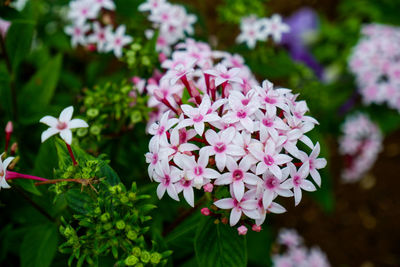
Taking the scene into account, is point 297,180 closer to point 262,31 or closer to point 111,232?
point 111,232

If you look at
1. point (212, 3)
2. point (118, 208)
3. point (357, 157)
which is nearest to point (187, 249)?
point (118, 208)

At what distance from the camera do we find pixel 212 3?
443 centimetres

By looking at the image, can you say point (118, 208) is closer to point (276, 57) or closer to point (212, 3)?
point (276, 57)

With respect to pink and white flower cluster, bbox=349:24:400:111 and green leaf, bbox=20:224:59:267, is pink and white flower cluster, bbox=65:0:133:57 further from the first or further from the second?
pink and white flower cluster, bbox=349:24:400:111

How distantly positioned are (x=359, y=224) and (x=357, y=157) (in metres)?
1.04

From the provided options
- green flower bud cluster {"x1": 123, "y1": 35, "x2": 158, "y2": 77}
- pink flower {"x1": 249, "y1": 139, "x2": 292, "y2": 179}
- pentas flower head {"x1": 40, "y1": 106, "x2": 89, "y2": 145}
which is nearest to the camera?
pink flower {"x1": 249, "y1": 139, "x2": 292, "y2": 179}

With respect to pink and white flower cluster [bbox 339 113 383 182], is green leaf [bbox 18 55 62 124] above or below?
above

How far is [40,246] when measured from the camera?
1.42 metres

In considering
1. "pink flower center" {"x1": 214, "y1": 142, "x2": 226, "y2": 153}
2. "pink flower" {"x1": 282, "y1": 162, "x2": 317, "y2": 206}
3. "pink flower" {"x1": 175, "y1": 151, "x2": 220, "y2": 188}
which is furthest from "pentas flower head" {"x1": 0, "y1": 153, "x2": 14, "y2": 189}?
"pink flower" {"x1": 282, "y1": 162, "x2": 317, "y2": 206}

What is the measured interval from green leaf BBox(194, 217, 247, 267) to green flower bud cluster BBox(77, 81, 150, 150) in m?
0.52

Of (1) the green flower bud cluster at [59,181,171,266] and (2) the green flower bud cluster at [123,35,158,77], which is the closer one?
(1) the green flower bud cluster at [59,181,171,266]

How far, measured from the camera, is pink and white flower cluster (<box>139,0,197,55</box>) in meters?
1.70

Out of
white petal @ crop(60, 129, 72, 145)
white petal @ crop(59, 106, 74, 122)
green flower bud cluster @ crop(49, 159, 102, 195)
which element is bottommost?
green flower bud cluster @ crop(49, 159, 102, 195)

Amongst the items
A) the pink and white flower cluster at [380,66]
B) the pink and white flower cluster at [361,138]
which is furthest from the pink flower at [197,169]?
the pink and white flower cluster at [361,138]
